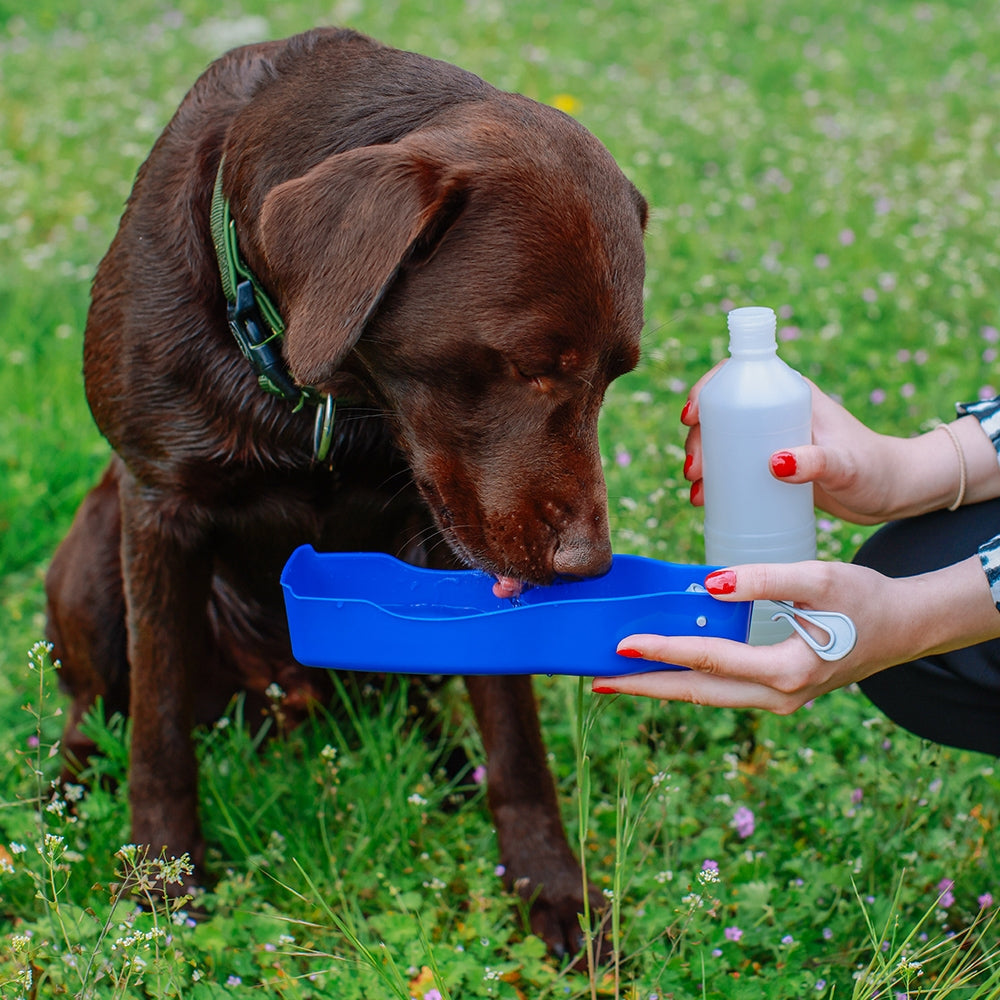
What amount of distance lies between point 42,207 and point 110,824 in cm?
419

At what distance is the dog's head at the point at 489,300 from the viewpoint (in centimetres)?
192

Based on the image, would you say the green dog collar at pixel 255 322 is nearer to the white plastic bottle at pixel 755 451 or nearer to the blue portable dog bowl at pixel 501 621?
the blue portable dog bowl at pixel 501 621

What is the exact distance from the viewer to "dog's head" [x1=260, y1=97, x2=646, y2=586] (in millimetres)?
1920

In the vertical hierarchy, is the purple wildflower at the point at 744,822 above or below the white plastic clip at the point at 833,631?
below

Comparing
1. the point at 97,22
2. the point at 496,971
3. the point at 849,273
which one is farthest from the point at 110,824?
the point at 97,22

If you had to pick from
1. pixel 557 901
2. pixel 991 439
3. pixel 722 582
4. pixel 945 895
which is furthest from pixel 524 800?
pixel 991 439

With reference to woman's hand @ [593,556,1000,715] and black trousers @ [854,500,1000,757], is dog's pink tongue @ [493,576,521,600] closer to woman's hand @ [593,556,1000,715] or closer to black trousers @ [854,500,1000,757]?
woman's hand @ [593,556,1000,715]

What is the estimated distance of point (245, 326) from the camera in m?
2.23

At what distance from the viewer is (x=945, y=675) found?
2.34 metres

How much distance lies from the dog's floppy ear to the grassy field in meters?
0.69

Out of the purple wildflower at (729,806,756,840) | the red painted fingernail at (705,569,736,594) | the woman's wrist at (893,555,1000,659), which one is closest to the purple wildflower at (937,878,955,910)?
the purple wildflower at (729,806,756,840)

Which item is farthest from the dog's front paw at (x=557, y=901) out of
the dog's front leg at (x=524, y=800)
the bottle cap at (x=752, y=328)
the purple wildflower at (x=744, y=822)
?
the bottle cap at (x=752, y=328)

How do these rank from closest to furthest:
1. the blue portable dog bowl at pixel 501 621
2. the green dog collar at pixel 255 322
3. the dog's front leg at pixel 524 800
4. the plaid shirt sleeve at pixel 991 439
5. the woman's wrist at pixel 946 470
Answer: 1. the blue portable dog bowl at pixel 501 621
2. the plaid shirt sleeve at pixel 991 439
3. the green dog collar at pixel 255 322
4. the woman's wrist at pixel 946 470
5. the dog's front leg at pixel 524 800

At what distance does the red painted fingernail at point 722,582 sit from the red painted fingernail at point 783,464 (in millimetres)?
247
